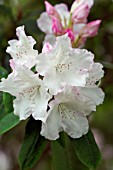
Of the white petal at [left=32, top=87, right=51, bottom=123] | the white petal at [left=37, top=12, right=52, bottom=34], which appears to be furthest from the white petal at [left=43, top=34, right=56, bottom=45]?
the white petal at [left=32, top=87, right=51, bottom=123]

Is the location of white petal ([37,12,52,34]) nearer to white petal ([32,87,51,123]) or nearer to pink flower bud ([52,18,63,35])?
pink flower bud ([52,18,63,35])

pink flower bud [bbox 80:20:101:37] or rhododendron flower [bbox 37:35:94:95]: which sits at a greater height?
pink flower bud [bbox 80:20:101:37]

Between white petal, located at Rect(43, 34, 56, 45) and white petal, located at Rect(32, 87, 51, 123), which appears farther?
white petal, located at Rect(43, 34, 56, 45)

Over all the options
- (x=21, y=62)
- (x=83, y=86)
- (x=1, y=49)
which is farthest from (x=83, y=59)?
(x=1, y=49)

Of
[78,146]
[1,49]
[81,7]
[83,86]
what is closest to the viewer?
[83,86]

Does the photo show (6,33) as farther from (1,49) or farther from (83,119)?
(83,119)

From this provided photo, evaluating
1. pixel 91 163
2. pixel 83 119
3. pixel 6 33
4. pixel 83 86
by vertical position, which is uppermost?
pixel 6 33
